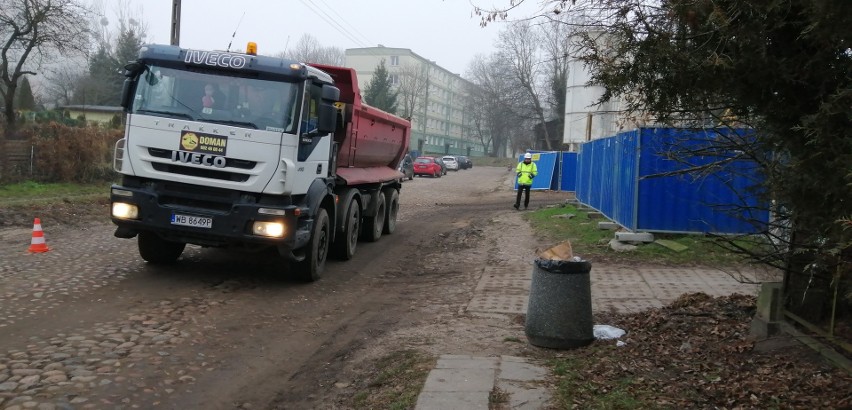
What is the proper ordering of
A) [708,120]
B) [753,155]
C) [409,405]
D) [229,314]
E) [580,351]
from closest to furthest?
1. [409,405]
2. [753,155]
3. [708,120]
4. [580,351]
5. [229,314]

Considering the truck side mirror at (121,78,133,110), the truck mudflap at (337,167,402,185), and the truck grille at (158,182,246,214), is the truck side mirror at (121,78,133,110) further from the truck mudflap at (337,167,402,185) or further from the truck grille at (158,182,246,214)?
the truck mudflap at (337,167,402,185)

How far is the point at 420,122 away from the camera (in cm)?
9494

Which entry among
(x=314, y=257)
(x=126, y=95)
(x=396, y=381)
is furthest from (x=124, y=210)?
(x=396, y=381)

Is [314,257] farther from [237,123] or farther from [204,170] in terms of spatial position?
[237,123]

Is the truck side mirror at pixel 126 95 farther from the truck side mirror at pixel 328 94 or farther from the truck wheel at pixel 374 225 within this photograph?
the truck wheel at pixel 374 225

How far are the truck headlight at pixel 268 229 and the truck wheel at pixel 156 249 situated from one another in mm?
1915

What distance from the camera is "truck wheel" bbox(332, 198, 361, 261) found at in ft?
35.7

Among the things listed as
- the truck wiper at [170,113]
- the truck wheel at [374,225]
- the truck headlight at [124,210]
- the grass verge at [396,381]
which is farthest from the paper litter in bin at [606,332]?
the truck wheel at [374,225]

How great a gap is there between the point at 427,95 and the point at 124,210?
81.8 meters

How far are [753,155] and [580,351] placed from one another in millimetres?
2119

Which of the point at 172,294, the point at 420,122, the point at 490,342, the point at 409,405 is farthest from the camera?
the point at 420,122

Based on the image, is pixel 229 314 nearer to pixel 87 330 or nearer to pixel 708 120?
pixel 87 330

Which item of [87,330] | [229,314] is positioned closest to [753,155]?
[229,314]

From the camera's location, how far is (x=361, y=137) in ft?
38.4
